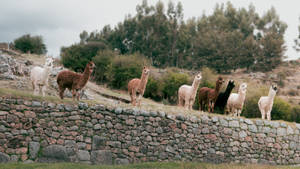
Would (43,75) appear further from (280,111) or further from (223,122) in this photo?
(280,111)

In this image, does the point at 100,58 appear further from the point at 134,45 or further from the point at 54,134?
the point at 54,134

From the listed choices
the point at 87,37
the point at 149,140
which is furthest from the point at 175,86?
the point at 87,37

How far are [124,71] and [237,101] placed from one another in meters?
22.2

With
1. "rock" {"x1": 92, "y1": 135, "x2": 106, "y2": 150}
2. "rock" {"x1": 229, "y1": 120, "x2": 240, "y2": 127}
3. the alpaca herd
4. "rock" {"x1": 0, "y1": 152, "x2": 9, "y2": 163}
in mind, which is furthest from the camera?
"rock" {"x1": 229, "y1": 120, "x2": 240, "y2": 127}

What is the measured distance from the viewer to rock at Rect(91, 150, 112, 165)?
9945 millimetres

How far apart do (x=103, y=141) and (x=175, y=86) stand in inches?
825

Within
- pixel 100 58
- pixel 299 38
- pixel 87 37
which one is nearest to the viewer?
pixel 100 58

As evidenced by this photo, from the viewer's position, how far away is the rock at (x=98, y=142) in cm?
1005

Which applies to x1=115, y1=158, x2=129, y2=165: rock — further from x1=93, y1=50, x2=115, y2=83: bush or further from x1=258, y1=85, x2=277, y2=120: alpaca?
x1=93, y1=50, x2=115, y2=83: bush

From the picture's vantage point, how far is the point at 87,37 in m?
66.4

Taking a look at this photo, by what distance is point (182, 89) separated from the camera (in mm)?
13867

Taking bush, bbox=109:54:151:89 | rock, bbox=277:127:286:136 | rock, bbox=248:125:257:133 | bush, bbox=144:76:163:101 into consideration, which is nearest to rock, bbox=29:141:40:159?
rock, bbox=248:125:257:133

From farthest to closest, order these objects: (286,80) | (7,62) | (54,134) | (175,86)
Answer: (286,80) → (175,86) → (7,62) → (54,134)

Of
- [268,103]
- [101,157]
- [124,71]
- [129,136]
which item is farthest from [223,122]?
[124,71]
